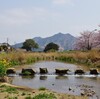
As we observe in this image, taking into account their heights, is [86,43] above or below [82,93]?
above

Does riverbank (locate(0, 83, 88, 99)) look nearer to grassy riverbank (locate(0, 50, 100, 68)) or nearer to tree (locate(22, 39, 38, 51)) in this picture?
grassy riverbank (locate(0, 50, 100, 68))

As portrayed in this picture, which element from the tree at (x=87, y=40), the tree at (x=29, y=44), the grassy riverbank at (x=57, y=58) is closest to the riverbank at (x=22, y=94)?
the grassy riverbank at (x=57, y=58)

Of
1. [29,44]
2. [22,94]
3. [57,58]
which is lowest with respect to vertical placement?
[22,94]

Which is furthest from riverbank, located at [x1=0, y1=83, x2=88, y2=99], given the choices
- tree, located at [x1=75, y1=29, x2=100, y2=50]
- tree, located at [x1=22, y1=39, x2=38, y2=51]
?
tree, located at [x1=22, y1=39, x2=38, y2=51]

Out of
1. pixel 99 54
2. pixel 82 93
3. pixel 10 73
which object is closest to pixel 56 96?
pixel 82 93

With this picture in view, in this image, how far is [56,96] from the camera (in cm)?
1736

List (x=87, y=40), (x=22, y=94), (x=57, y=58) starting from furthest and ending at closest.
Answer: (x=87, y=40)
(x=57, y=58)
(x=22, y=94)

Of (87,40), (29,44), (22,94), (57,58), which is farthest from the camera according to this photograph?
(29,44)

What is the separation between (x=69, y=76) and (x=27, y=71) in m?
3.81

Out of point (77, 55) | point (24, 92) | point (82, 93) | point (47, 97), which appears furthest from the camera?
point (77, 55)

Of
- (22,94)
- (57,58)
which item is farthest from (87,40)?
(22,94)

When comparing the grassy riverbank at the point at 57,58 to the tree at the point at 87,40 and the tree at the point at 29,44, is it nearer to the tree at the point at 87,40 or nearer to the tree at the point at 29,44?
the tree at the point at 87,40

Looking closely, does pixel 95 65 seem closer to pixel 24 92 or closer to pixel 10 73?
pixel 10 73

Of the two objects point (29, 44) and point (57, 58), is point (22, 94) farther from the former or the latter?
point (29, 44)
